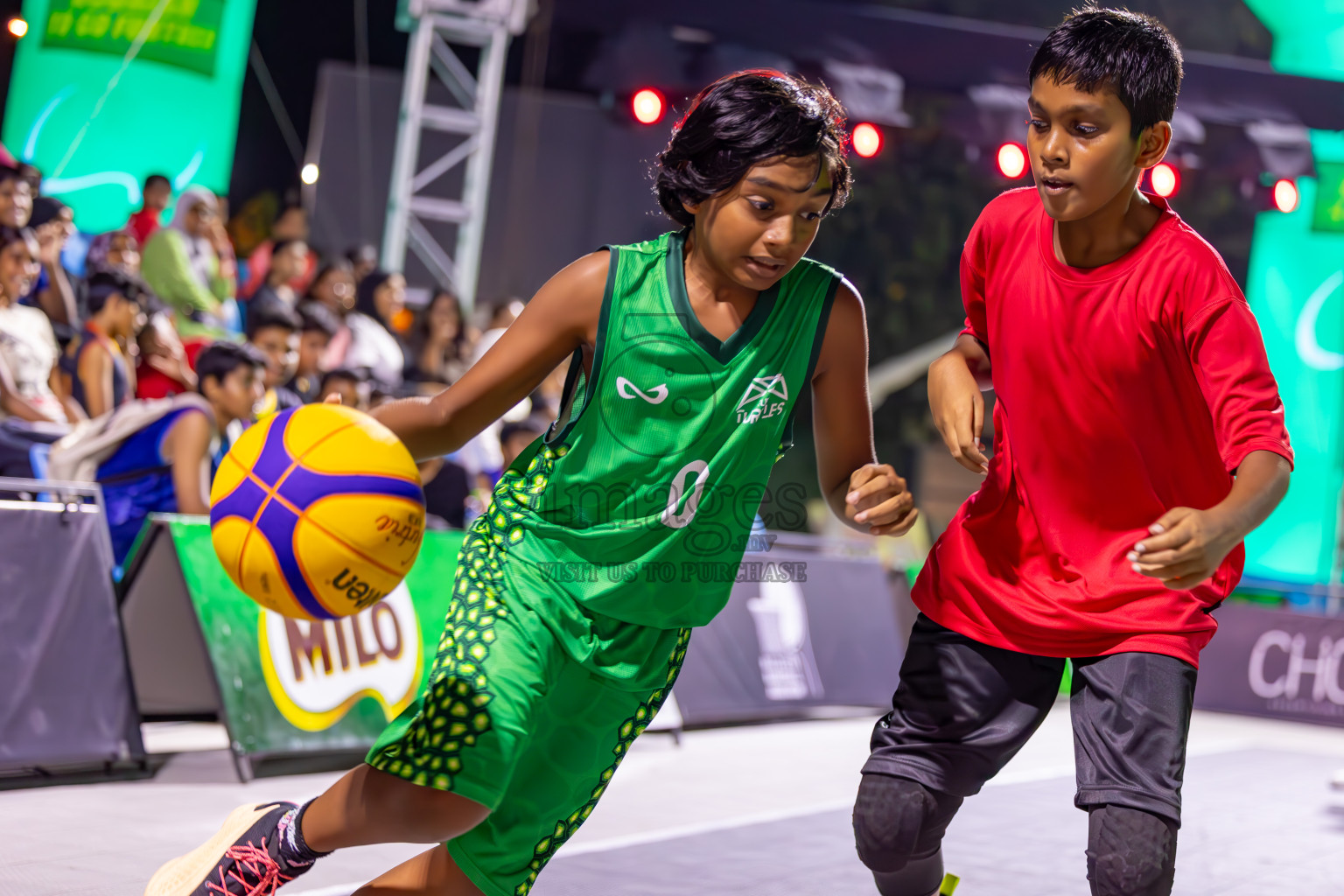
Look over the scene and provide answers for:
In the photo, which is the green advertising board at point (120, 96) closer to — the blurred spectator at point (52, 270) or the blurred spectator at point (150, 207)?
the blurred spectator at point (150, 207)

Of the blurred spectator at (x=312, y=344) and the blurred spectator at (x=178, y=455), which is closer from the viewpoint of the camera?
the blurred spectator at (x=178, y=455)

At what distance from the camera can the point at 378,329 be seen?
948cm

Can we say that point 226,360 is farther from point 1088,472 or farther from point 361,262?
point 1088,472

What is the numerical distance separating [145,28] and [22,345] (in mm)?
3720

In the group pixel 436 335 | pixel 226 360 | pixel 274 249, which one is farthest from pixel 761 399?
pixel 274 249

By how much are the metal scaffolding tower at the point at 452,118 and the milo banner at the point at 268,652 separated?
236 inches

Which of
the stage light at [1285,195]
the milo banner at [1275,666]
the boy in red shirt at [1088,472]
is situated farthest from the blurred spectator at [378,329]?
the stage light at [1285,195]

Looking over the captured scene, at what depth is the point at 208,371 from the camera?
21.8 ft

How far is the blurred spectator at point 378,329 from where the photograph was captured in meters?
9.12

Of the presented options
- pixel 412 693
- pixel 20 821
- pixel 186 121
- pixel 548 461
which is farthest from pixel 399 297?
pixel 548 461

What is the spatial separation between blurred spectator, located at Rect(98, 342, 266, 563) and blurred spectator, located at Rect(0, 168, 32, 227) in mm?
1722

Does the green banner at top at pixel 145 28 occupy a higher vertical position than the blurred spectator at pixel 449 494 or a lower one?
higher

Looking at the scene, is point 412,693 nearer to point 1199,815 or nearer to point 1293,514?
point 1199,815

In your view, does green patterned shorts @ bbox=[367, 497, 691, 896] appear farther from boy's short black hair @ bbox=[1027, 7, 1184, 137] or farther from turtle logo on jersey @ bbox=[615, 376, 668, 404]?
boy's short black hair @ bbox=[1027, 7, 1184, 137]
